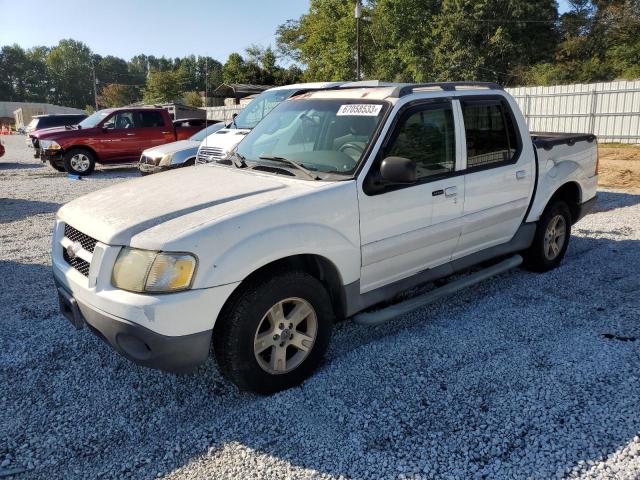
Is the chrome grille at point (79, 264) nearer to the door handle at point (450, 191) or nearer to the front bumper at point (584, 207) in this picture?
the door handle at point (450, 191)

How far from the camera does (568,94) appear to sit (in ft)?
67.4

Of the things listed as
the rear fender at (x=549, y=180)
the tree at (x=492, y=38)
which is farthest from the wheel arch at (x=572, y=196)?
the tree at (x=492, y=38)

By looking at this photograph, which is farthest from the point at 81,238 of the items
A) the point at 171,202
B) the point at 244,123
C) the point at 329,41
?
the point at 329,41

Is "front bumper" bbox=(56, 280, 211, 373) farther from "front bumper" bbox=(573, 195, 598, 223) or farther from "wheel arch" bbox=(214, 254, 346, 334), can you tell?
"front bumper" bbox=(573, 195, 598, 223)

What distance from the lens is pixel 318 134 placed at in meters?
4.11

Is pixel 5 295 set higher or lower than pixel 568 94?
lower

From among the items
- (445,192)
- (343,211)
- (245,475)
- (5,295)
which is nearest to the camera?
(245,475)

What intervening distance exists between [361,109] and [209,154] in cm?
669

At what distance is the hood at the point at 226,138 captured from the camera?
32.2ft

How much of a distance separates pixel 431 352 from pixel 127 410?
6.84 feet

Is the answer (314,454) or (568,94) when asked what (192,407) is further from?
(568,94)

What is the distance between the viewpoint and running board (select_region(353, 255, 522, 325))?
3.75 m

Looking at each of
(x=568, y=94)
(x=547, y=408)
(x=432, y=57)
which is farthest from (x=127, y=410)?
(x=432, y=57)

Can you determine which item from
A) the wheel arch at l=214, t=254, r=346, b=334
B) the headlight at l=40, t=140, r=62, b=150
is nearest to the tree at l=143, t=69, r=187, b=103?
the headlight at l=40, t=140, r=62, b=150
